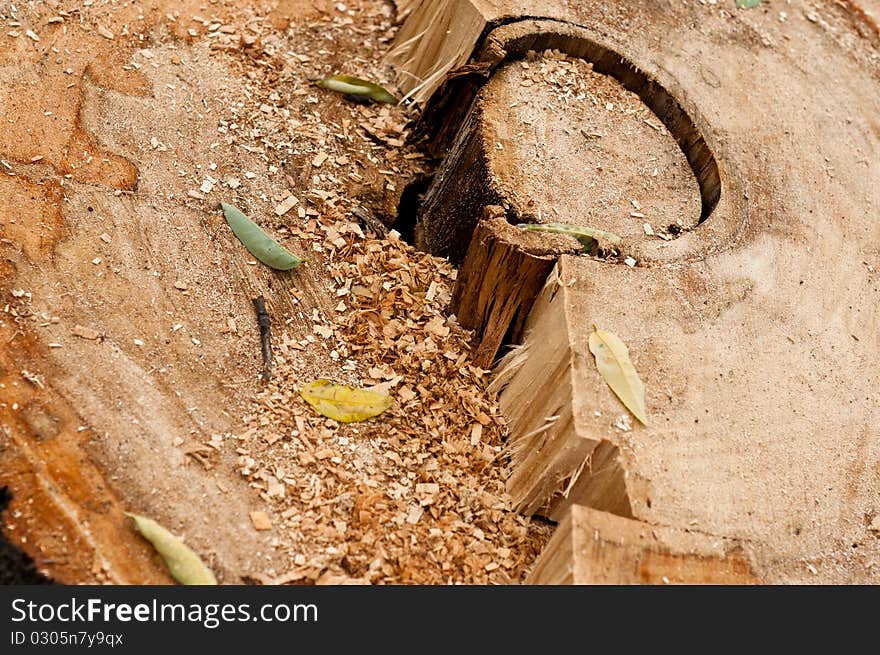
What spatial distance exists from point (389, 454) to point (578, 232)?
1.98 feet

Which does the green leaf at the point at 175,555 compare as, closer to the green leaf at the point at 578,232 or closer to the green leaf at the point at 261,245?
the green leaf at the point at 261,245

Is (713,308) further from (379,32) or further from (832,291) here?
(379,32)

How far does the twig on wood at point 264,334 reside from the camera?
5.76ft

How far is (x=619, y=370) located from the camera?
1.62m

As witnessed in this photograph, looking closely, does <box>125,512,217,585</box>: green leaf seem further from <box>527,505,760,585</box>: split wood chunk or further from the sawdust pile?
<box>527,505,760,585</box>: split wood chunk

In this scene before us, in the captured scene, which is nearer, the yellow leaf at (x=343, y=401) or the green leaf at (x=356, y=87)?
the yellow leaf at (x=343, y=401)

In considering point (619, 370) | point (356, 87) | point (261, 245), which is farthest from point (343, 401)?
point (356, 87)

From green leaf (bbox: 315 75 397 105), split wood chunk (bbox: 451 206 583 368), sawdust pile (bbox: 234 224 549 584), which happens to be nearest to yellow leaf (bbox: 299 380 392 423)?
sawdust pile (bbox: 234 224 549 584)

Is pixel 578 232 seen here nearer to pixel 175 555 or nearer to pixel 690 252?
pixel 690 252

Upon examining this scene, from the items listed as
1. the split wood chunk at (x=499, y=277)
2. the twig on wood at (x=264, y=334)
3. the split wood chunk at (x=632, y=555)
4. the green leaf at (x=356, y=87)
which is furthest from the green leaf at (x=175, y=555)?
the green leaf at (x=356, y=87)

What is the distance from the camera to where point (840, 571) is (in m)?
1.61

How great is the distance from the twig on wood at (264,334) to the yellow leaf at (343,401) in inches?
3.3

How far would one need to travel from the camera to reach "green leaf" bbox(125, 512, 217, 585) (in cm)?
146
